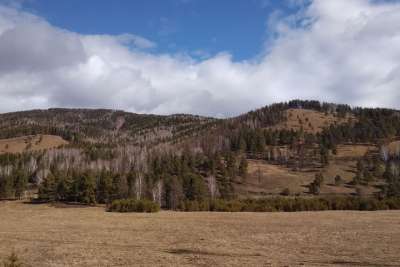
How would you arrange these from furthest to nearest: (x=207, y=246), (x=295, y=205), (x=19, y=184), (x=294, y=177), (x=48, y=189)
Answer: (x=294, y=177) < (x=19, y=184) < (x=48, y=189) < (x=295, y=205) < (x=207, y=246)

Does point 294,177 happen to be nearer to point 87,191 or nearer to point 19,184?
point 87,191

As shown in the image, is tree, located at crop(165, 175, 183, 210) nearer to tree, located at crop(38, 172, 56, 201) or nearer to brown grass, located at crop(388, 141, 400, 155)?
tree, located at crop(38, 172, 56, 201)

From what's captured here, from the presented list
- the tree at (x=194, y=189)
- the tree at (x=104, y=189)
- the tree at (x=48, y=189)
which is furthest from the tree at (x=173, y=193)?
the tree at (x=48, y=189)

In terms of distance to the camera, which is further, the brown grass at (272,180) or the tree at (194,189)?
the brown grass at (272,180)

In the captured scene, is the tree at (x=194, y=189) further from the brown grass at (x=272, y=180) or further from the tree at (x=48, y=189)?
A: the tree at (x=48, y=189)

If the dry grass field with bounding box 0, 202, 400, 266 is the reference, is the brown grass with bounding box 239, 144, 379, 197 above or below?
above

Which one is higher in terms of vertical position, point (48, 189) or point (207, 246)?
point (48, 189)

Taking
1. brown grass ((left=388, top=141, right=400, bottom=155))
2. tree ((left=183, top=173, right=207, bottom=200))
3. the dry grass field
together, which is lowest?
the dry grass field

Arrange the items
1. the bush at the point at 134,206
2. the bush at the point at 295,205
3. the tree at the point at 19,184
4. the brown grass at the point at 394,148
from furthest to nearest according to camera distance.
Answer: the brown grass at the point at 394,148 → the tree at the point at 19,184 → the bush at the point at 295,205 → the bush at the point at 134,206

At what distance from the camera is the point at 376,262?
2355 cm

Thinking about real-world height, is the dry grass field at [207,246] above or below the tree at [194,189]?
below

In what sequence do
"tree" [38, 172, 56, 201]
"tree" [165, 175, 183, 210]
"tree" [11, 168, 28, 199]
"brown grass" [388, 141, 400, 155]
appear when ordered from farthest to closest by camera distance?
"brown grass" [388, 141, 400, 155], "tree" [11, 168, 28, 199], "tree" [38, 172, 56, 201], "tree" [165, 175, 183, 210]

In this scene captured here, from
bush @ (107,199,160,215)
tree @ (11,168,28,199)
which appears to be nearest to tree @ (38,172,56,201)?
→ tree @ (11,168,28,199)

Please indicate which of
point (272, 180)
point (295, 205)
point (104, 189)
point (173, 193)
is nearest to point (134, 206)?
point (173, 193)
